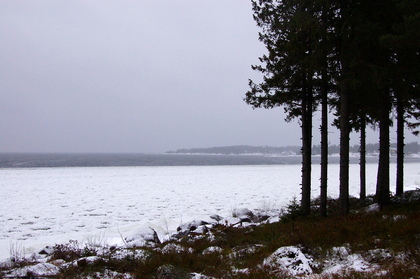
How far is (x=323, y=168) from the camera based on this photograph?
10.4 meters

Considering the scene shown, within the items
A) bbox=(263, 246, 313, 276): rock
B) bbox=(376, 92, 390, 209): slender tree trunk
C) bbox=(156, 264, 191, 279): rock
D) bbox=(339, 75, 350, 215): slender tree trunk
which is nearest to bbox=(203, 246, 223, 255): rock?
bbox=(156, 264, 191, 279): rock

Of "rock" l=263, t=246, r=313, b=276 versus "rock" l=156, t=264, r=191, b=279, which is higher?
"rock" l=263, t=246, r=313, b=276

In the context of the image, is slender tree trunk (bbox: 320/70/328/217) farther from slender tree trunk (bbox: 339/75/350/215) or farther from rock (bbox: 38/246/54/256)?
rock (bbox: 38/246/54/256)

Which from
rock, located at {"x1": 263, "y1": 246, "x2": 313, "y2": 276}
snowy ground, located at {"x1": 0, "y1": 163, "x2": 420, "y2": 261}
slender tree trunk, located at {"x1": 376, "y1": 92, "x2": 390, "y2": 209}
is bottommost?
snowy ground, located at {"x1": 0, "y1": 163, "x2": 420, "y2": 261}

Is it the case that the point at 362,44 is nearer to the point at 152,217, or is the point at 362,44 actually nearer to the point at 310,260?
the point at 310,260

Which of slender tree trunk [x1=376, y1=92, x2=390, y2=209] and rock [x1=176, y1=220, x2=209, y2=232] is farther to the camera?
rock [x1=176, y1=220, x2=209, y2=232]

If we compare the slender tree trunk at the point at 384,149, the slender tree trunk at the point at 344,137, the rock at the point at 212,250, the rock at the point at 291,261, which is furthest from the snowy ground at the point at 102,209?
the slender tree trunk at the point at 384,149

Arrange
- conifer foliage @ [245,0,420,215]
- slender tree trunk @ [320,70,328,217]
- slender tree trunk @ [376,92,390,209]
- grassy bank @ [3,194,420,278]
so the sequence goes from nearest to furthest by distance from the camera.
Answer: grassy bank @ [3,194,420,278] < conifer foliage @ [245,0,420,215] < slender tree trunk @ [376,92,390,209] < slender tree trunk @ [320,70,328,217]

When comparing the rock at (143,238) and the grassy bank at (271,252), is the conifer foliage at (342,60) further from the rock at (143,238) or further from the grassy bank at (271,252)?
the rock at (143,238)

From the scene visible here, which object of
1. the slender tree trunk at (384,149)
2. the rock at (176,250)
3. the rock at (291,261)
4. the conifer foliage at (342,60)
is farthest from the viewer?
the slender tree trunk at (384,149)

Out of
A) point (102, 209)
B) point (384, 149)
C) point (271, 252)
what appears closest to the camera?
point (271, 252)

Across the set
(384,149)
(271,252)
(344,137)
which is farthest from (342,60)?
(271,252)

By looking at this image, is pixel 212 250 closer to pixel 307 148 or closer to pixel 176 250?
pixel 176 250

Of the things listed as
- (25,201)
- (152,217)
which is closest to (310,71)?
(152,217)
